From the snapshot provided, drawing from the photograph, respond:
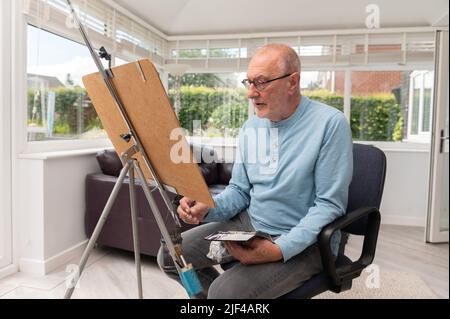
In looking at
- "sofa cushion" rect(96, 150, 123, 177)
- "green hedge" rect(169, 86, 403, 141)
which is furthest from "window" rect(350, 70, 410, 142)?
"sofa cushion" rect(96, 150, 123, 177)

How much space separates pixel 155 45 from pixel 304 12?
1.48 metres

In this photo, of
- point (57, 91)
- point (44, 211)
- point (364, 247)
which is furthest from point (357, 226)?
point (57, 91)

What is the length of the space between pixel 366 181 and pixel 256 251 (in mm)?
492

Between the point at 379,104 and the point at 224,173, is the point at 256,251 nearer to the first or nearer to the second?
the point at 224,173

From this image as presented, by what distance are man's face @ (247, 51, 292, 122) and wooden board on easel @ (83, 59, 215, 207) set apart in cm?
35

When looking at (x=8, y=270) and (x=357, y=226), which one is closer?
(x=357, y=226)

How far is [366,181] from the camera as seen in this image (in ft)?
4.10

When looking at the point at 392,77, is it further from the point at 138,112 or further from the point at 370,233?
the point at 138,112

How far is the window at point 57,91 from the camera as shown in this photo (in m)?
2.27

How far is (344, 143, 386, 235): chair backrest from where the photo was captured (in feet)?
4.01

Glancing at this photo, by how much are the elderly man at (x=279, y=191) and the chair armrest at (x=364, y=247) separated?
35 mm

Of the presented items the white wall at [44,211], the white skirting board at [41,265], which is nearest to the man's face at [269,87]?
the white wall at [44,211]
